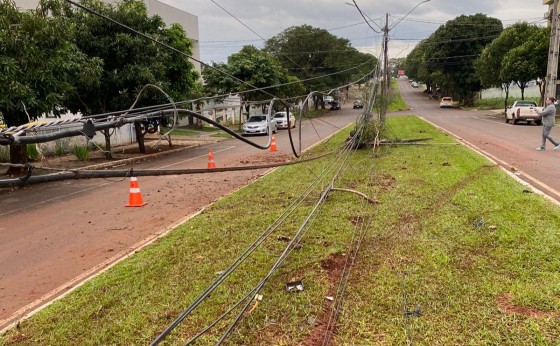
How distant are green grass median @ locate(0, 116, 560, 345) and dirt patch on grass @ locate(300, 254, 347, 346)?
17mm

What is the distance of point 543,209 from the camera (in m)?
6.23

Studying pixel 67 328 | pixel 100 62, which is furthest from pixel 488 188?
pixel 100 62

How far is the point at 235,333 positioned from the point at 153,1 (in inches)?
1254

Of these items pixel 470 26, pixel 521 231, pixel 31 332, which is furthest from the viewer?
pixel 470 26

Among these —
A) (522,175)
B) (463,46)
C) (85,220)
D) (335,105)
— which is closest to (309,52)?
(335,105)

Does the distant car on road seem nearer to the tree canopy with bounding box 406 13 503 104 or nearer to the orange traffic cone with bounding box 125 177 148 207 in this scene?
the tree canopy with bounding box 406 13 503 104

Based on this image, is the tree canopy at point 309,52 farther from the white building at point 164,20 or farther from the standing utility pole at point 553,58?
the standing utility pole at point 553,58

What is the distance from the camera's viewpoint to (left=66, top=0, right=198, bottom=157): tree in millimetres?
15781

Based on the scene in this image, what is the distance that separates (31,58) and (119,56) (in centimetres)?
615

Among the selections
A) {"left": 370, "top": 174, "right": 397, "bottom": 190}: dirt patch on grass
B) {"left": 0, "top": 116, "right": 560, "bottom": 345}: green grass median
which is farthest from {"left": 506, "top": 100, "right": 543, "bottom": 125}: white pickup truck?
{"left": 0, "top": 116, "right": 560, "bottom": 345}: green grass median

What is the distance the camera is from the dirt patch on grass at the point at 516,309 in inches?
140

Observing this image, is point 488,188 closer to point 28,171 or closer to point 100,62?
point 28,171

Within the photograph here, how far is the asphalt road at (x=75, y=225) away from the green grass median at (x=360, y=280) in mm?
630

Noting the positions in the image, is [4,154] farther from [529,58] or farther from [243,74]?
[529,58]
